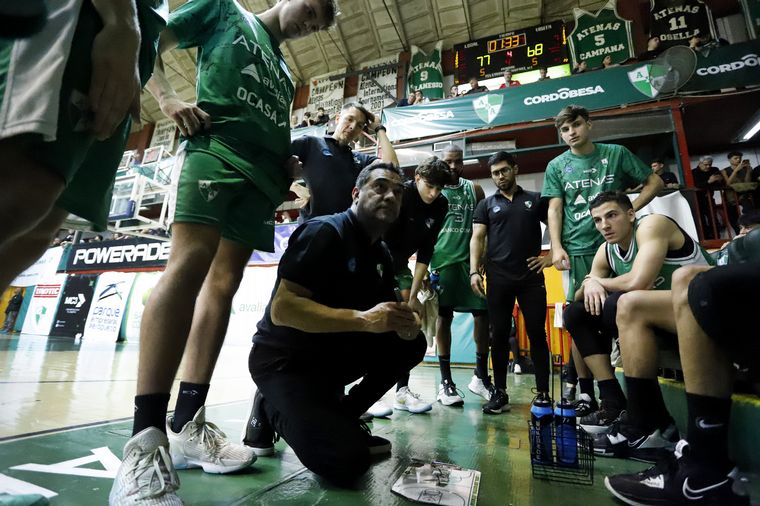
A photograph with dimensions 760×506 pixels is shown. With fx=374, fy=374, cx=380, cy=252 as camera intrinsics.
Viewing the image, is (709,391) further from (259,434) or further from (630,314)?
(259,434)

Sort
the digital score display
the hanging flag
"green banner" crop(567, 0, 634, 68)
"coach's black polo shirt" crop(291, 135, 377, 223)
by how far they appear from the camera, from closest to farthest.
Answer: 1. "coach's black polo shirt" crop(291, 135, 377, 223)
2. the hanging flag
3. "green banner" crop(567, 0, 634, 68)
4. the digital score display

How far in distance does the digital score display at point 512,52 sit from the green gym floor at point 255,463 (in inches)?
402

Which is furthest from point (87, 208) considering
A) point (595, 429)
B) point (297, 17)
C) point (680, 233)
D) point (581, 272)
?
point (581, 272)

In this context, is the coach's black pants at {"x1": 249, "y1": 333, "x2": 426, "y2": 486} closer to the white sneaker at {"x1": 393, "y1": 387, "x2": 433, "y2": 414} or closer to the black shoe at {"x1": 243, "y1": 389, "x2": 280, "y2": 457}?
the black shoe at {"x1": 243, "y1": 389, "x2": 280, "y2": 457}

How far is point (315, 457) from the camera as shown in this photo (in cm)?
114

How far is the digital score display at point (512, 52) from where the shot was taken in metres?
9.95

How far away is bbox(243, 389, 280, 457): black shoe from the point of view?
142 cm

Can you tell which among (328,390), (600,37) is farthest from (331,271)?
(600,37)

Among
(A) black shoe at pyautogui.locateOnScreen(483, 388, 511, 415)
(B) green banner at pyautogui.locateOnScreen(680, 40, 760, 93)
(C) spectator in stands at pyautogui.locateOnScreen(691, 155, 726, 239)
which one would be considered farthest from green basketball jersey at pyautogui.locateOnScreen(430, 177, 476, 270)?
(B) green banner at pyautogui.locateOnScreen(680, 40, 760, 93)

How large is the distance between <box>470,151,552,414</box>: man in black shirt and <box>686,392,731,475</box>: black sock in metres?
1.26

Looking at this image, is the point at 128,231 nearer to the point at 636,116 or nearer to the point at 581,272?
the point at 581,272

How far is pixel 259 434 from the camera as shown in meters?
1.43

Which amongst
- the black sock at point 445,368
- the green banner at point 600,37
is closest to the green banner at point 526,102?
the green banner at point 600,37

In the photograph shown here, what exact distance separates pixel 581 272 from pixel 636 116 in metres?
5.24
